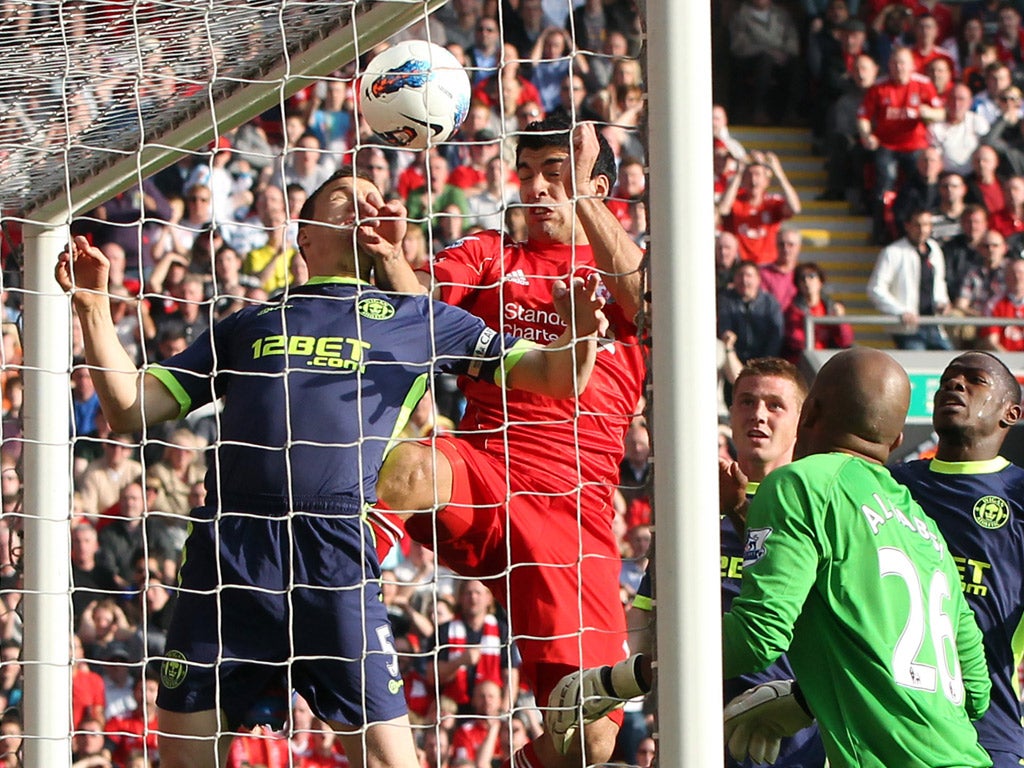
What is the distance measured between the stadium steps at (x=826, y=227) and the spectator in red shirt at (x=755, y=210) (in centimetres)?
49

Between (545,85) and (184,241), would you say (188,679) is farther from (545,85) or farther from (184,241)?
(545,85)

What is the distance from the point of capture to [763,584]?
3258 mm

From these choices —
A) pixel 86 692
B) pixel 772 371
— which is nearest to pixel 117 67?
pixel 772 371

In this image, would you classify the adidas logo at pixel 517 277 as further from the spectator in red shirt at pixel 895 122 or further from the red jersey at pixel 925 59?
the red jersey at pixel 925 59

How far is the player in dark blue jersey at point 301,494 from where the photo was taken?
408cm

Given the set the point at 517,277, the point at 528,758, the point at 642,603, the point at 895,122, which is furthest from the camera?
the point at 895,122

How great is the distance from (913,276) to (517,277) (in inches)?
266

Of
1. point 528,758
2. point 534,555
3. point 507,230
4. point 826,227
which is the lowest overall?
point 528,758

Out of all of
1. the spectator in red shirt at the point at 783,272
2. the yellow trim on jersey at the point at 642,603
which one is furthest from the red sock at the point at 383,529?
the spectator in red shirt at the point at 783,272

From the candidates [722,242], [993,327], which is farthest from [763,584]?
[993,327]

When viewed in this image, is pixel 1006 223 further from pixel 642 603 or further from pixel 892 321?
pixel 642 603

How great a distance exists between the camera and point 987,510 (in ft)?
15.0

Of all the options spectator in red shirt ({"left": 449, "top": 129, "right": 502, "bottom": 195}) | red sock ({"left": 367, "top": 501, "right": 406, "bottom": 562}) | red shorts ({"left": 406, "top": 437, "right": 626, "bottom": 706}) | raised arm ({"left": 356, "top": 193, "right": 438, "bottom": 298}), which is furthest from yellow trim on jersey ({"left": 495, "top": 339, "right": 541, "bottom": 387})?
spectator in red shirt ({"left": 449, "top": 129, "right": 502, "bottom": 195})

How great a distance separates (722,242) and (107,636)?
15.4 feet
